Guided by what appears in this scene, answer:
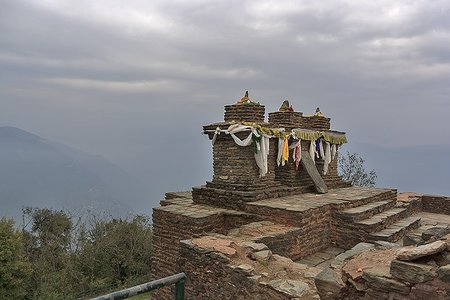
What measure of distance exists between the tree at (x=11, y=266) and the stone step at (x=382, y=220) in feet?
44.1

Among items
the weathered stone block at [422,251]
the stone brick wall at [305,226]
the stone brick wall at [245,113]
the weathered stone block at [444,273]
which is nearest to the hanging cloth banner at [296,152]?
the stone brick wall at [245,113]

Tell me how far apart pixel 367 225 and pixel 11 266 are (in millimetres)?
13636

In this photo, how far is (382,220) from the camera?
9.02 metres

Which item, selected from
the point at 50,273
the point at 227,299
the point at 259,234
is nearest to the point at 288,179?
the point at 259,234

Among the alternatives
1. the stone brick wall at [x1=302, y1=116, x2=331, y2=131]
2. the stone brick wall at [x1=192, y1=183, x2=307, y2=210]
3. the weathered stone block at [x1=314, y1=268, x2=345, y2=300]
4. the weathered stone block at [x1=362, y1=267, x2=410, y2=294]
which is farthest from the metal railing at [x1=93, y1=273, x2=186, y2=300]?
the stone brick wall at [x1=302, y1=116, x2=331, y2=131]

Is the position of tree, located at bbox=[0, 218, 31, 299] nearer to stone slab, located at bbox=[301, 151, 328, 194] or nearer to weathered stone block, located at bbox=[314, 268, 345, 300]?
stone slab, located at bbox=[301, 151, 328, 194]

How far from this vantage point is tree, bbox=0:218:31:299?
46.8ft

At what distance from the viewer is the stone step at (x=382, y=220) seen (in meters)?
8.44

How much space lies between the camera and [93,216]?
22.8 meters

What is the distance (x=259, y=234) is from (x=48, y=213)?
65.8ft

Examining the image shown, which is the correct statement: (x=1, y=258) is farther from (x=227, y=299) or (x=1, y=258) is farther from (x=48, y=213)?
(x=227, y=299)

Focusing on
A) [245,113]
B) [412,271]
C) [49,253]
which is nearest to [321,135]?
[245,113]

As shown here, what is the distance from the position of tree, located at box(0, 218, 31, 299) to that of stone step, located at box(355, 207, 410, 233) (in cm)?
1345

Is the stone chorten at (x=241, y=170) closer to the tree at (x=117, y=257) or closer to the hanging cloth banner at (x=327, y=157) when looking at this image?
the hanging cloth banner at (x=327, y=157)
